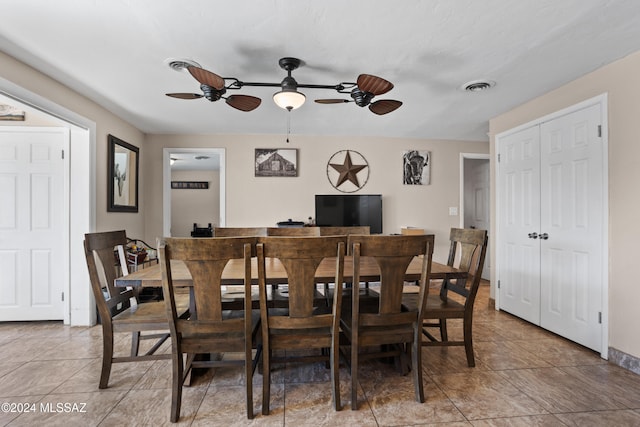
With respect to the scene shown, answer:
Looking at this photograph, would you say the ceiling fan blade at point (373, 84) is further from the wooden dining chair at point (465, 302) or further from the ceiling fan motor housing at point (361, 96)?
the wooden dining chair at point (465, 302)

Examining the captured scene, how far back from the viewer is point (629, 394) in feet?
6.39

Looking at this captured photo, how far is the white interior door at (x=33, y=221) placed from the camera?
3.12m

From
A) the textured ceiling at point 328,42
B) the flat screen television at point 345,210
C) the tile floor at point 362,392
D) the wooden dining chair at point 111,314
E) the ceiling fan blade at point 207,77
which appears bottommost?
the tile floor at point 362,392

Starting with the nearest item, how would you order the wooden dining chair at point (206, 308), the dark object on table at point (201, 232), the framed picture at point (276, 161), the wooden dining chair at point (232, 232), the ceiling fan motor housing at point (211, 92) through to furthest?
the wooden dining chair at point (206, 308) → the ceiling fan motor housing at point (211, 92) → the wooden dining chair at point (232, 232) → the framed picture at point (276, 161) → the dark object on table at point (201, 232)

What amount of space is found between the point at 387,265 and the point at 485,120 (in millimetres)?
3173

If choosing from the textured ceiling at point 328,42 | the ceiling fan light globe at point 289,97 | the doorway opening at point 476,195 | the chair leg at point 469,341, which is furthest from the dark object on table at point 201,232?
the chair leg at point 469,341

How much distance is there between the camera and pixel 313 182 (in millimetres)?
4754

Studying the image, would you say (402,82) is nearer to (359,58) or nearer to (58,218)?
(359,58)

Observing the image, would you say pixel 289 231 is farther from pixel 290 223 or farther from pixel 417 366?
pixel 290 223

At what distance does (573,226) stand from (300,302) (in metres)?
2.61

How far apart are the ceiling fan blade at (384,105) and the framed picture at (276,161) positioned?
2248mm

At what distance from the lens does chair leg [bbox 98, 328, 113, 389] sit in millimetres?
1913

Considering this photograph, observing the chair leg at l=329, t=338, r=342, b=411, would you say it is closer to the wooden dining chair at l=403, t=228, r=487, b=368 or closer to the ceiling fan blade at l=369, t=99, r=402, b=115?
the wooden dining chair at l=403, t=228, r=487, b=368

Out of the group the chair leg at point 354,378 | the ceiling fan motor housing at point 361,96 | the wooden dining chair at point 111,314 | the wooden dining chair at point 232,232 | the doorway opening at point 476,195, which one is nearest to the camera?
the chair leg at point 354,378
